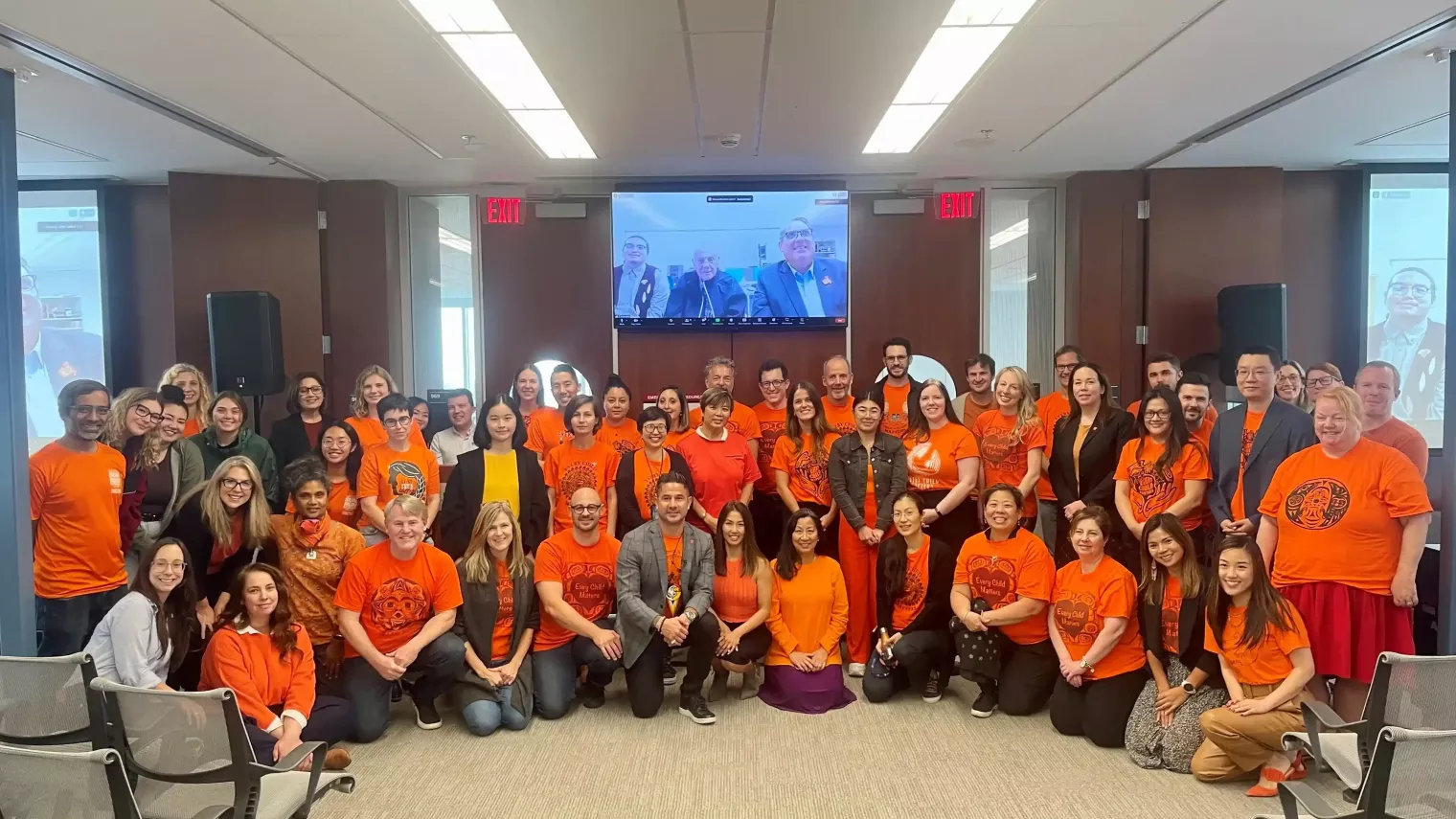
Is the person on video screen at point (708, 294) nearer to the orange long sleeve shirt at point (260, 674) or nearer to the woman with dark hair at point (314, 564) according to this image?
the woman with dark hair at point (314, 564)

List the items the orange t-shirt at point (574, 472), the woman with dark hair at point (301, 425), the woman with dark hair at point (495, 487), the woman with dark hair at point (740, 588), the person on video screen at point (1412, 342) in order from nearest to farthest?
the woman with dark hair at point (740, 588), the woman with dark hair at point (495, 487), the orange t-shirt at point (574, 472), the woman with dark hair at point (301, 425), the person on video screen at point (1412, 342)

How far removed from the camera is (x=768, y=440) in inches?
200

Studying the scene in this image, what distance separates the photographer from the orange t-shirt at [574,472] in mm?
4500

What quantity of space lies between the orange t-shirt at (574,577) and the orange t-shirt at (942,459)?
1.61 meters

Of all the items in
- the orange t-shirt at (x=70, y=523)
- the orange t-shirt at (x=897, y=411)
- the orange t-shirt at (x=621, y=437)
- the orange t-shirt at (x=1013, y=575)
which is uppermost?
the orange t-shirt at (x=897, y=411)

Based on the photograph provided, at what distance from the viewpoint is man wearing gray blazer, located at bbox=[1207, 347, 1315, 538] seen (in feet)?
12.1

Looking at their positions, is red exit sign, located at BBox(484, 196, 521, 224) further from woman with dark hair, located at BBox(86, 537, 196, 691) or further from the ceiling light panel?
woman with dark hair, located at BBox(86, 537, 196, 691)

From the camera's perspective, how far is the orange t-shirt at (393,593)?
3.66m

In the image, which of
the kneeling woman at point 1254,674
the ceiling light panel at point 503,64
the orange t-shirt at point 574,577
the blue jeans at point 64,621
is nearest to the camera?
the kneeling woman at point 1254,674

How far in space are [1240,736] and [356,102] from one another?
15.9 feet

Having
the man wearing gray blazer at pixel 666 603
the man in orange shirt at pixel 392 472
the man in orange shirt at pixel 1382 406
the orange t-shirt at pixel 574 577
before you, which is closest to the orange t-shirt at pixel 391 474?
the man in orange shirt at pixel 392 472

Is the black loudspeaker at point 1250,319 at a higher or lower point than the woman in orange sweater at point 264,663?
higher

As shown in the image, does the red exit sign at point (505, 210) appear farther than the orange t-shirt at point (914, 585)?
Yes

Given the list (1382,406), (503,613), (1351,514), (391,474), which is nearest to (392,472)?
(391,474)
